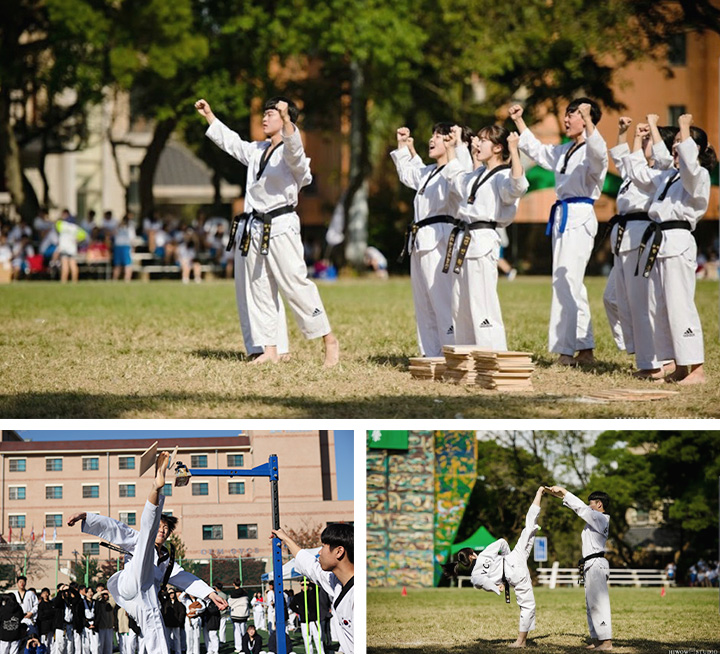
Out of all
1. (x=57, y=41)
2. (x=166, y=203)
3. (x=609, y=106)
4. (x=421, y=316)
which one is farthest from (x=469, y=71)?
(x=166, y=203)

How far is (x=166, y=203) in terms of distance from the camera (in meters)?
63.2

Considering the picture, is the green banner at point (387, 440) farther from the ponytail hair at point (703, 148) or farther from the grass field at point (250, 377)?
the ponytail hair at point (703, 148)

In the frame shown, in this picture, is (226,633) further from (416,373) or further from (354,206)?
(354,206)

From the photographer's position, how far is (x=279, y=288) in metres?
9.96

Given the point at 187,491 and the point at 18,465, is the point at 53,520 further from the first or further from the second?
the point at 187,491

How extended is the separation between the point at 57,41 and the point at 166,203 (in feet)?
105

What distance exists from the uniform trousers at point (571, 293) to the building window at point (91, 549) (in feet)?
14.5

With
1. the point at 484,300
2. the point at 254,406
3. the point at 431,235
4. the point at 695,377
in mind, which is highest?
the point at 431,235

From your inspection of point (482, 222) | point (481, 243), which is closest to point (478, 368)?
point (481, 243)

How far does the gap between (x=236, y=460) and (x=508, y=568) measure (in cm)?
182

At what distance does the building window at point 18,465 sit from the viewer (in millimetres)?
7357

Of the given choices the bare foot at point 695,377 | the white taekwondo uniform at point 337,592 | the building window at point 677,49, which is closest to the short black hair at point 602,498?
the bare foot at point 695,377

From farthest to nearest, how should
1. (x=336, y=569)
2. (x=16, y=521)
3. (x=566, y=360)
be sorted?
1. (x=566, y=360)
2. (x=16, y=521)
3. (x=336, y=569)

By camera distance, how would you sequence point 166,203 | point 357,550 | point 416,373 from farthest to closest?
point 166,203, point 416,373, point 357,550
